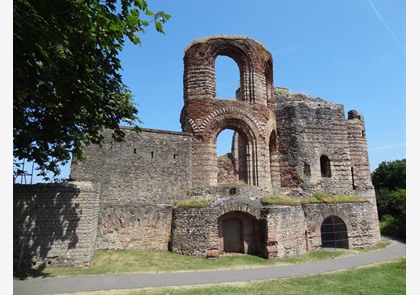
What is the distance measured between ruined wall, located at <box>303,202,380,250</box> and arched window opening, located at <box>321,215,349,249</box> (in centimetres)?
25

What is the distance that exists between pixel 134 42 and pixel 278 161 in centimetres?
1481

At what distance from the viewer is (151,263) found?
1284 cm

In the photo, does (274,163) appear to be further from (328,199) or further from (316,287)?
(316,287)

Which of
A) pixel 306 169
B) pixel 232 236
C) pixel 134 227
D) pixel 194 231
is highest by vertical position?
pixel 306 169

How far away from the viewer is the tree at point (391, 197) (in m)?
24.5

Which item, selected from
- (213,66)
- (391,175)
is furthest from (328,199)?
(391,175)

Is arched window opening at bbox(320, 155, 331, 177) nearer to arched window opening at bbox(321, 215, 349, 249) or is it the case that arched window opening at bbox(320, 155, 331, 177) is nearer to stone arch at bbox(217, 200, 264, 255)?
arched window opening at bbox(321, 215, 349, 249)

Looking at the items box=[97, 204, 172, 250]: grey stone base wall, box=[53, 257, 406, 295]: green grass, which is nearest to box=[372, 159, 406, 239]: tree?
box=[53, 257, 406, 295]: green grass

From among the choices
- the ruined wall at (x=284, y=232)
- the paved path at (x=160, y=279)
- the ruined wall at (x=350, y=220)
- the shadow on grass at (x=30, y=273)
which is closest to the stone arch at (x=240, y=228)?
the ruined wall at (x=284, y=232)

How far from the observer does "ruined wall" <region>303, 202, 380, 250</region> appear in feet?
57.4

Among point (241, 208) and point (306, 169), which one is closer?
point (241, 208)

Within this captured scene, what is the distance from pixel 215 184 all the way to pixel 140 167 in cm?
417

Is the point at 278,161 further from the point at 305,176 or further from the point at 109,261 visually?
the point at 109,261

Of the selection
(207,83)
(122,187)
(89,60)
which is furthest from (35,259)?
(207,83)
